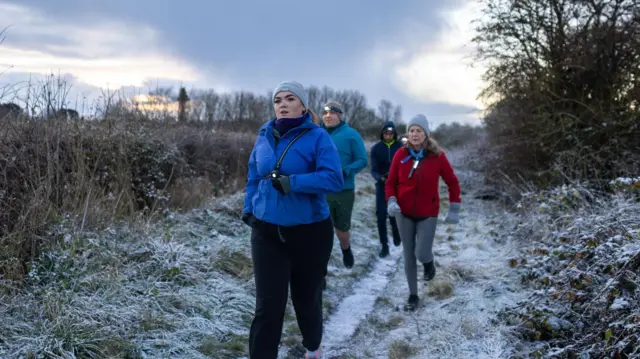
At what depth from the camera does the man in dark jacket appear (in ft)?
23.1

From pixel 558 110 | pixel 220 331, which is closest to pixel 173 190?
pixel 220 331

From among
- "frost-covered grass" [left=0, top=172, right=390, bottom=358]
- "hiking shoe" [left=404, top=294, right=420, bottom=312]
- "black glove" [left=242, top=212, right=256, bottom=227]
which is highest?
"black glove" [left=242, top=212, right=256, bottom=227]

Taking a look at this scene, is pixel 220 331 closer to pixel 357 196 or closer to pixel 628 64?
pixel 357 196

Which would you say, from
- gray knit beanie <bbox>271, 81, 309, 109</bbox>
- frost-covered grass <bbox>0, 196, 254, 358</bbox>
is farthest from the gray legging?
gray knit beanie <bbox>271, 81, 309, 109</bbox>

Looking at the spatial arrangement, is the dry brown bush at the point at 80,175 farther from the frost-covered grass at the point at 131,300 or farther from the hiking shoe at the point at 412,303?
the hiking shoe at the point at 412,303

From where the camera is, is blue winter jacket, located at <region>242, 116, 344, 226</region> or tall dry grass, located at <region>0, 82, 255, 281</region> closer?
blue winter jacket, located at <region>242, 116, 344, 226</region>

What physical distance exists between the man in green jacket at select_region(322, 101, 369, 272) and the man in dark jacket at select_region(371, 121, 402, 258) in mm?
1522

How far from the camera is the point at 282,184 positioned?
2.84 meters

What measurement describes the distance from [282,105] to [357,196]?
950 centimetres

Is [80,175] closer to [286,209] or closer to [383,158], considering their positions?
[286,209]

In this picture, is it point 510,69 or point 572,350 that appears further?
point 510,69

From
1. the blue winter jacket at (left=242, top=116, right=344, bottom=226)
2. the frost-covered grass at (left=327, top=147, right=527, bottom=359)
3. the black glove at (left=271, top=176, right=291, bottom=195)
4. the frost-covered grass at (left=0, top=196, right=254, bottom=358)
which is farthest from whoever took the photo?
the frost-covered grass at (left=327, top=147, right=527, bottom=359)

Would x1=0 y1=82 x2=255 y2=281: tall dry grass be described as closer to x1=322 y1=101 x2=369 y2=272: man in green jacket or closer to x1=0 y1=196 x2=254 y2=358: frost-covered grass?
x1=0 y1=196 x2=254 y2=358: frost-covered grass

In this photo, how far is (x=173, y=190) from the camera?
8172 millimetres
